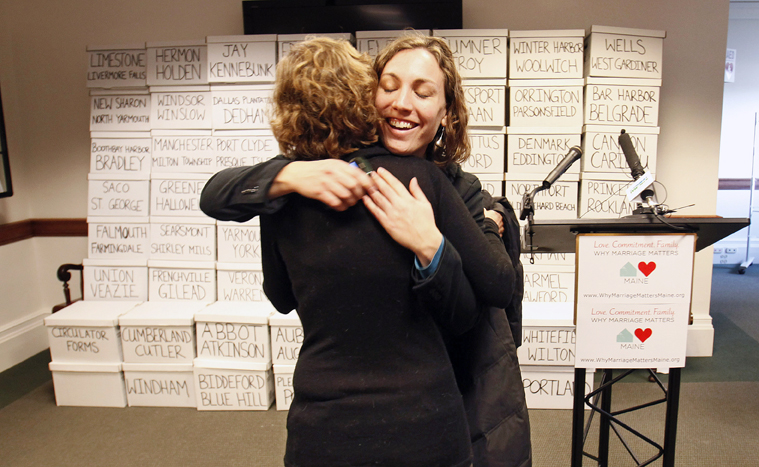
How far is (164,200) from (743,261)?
5.69 metres

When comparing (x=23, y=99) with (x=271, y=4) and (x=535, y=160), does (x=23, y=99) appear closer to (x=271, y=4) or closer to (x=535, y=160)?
(x=271, y=4)

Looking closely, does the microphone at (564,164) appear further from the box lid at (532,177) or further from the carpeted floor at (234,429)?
the carpeted floor at (234,429)

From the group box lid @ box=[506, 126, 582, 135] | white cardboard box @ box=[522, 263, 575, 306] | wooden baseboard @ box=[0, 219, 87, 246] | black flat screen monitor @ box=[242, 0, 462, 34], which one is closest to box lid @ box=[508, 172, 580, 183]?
box lid @ box=[506, 126, 582, 135]

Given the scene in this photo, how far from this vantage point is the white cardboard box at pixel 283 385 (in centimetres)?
252

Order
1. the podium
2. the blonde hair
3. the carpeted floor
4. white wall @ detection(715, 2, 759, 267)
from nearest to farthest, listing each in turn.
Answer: the blonde hair < the podium < the carpeted floor < white wall @ detection(715, 2, 759, 267)

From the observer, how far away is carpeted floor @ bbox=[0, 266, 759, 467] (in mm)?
2148

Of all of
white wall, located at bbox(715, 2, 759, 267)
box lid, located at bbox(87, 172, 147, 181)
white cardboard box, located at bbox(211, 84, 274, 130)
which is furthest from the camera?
white wall, located at bbox(715, 2, 759, 267)

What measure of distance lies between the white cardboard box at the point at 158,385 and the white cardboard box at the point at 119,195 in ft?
2.81

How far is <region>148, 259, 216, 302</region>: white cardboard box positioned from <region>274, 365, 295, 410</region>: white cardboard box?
576 mm

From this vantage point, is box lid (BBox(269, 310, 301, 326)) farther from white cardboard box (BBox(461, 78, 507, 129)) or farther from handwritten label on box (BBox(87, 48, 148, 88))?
handwritten label on box (BBox(87, 48, 148, 88))

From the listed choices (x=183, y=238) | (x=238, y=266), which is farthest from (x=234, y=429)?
(x=183, y=238)

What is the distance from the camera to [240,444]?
2.26 meters

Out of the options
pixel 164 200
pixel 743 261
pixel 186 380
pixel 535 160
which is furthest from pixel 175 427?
pixel 743 261

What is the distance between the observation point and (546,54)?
2.58 m
